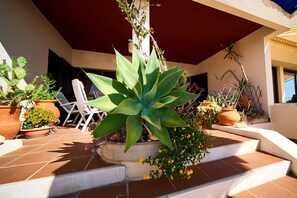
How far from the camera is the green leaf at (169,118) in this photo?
1202mm

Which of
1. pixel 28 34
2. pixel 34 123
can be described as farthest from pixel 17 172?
pixel 28 34

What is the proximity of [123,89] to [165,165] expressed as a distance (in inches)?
29.6

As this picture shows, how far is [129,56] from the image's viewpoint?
6.05 m

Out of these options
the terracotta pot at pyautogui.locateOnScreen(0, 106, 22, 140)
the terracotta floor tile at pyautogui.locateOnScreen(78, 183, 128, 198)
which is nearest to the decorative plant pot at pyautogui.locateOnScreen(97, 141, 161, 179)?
the terracotta floor tile at pyautogui.locateOnScreen(78, 183, 128, 198)

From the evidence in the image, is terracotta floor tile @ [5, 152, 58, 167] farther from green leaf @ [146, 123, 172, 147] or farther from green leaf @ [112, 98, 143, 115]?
green leaf @ [146, 123, 172, 147]

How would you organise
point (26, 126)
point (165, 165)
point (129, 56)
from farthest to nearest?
point (129, 56), point (26, 126), point (165, 165)

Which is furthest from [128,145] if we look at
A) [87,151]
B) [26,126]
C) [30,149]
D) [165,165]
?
[26,126]

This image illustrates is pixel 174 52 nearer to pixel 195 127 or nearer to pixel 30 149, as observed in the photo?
pixel 195 127

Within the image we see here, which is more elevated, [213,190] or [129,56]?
[129,56]

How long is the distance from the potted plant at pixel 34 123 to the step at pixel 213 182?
6.02ft

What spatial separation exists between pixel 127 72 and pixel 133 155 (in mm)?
756

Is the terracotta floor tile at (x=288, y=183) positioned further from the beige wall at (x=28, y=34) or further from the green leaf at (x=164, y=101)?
the beige wall at (x=28, y=34)

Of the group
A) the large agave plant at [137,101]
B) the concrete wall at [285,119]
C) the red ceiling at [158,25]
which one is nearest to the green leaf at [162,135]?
the large agave plant at [137,101]

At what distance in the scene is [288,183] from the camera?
1.57 metres
